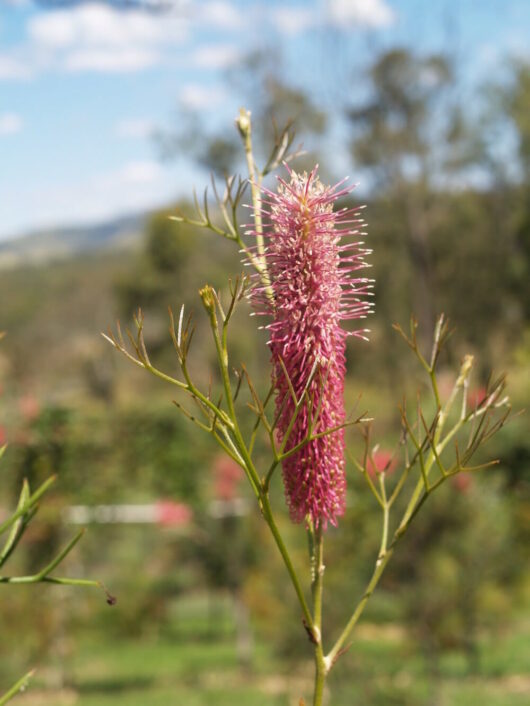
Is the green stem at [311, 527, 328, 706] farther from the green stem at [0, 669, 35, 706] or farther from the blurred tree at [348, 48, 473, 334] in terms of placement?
the blurred tree at [348, 48, 473, 334]

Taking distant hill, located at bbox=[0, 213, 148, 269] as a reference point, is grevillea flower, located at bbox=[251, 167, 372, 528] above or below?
above

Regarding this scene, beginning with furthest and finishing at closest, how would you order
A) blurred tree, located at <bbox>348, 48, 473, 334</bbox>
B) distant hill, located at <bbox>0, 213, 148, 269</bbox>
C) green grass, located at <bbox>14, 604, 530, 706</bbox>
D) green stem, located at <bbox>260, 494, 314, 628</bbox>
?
distant hill, located at <bbox>0, 213, 148, 269</bbox>, blurred tree, located at <bbox>348, 48, 473, 334</bbox>, green grass, located at <bbox>14, 604, 530, 706</bbox>, green stem, located at <bbox>260, 494, 314, 628</bbox>

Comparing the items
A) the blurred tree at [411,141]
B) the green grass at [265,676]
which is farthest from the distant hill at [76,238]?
the green grass at [265,676]

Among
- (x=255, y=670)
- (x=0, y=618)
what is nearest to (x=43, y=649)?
(x=0, y=618)

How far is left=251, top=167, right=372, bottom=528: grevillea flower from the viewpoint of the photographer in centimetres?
80

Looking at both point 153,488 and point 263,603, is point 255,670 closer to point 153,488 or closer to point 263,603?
point 263,603

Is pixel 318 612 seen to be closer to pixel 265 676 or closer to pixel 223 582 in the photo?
pixel 265 676

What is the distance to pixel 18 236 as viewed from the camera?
14750 cm

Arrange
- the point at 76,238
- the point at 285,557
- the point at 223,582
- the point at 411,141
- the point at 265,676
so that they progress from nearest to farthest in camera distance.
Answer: the point at 285,557 < the point at 265,676 < the point at 223,582 < the point at 411,141 < the point at 76,238

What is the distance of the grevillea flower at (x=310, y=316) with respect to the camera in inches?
31.4

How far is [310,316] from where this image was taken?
797 mm

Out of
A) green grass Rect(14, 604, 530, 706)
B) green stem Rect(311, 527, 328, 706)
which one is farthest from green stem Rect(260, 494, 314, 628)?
green grass Rect(14, 604, 530, 706)

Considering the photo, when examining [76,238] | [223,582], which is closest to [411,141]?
[223,582]

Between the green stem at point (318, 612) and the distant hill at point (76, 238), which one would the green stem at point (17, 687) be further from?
the distant hill at point (76, 238)
